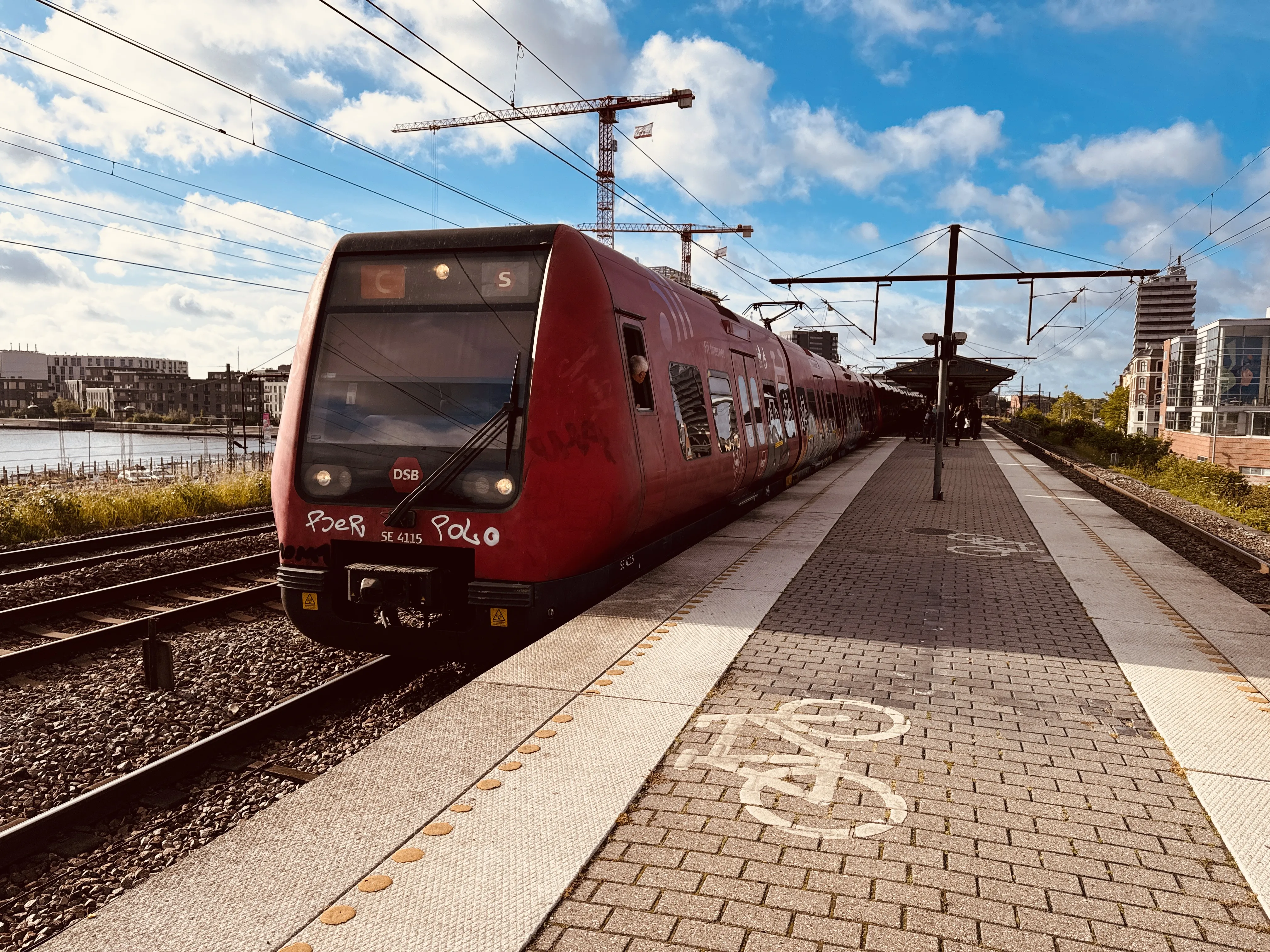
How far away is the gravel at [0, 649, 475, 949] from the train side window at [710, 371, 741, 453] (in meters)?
4.92

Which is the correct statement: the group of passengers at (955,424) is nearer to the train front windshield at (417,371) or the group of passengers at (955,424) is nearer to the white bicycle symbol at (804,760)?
the train front windshield at (417,371)

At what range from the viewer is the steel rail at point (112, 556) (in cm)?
967

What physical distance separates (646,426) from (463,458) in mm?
1685

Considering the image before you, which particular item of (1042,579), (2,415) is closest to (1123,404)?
(1042,579)

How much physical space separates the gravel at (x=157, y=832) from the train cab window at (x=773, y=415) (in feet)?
26.4

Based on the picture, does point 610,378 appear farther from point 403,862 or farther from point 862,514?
point 862,514

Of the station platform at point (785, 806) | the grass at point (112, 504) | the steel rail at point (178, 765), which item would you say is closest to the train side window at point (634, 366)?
the station platform at point (785, 806)

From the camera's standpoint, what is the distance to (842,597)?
7.01m

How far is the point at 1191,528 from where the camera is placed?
12078mm

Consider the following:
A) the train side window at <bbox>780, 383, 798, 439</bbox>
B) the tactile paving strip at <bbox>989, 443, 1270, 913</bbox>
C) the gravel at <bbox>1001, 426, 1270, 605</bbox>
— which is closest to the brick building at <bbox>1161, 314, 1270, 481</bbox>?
the gravel at <bbox>1001, 426, 1270, 605</bbox>

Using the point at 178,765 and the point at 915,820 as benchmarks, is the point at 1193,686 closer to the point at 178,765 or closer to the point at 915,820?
the point at 915,820

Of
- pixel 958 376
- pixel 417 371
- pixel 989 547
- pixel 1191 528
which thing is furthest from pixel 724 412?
pixel 958 376

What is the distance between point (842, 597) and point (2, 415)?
15847 cm

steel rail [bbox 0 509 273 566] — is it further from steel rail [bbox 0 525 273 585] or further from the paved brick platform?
the paved brick platform
